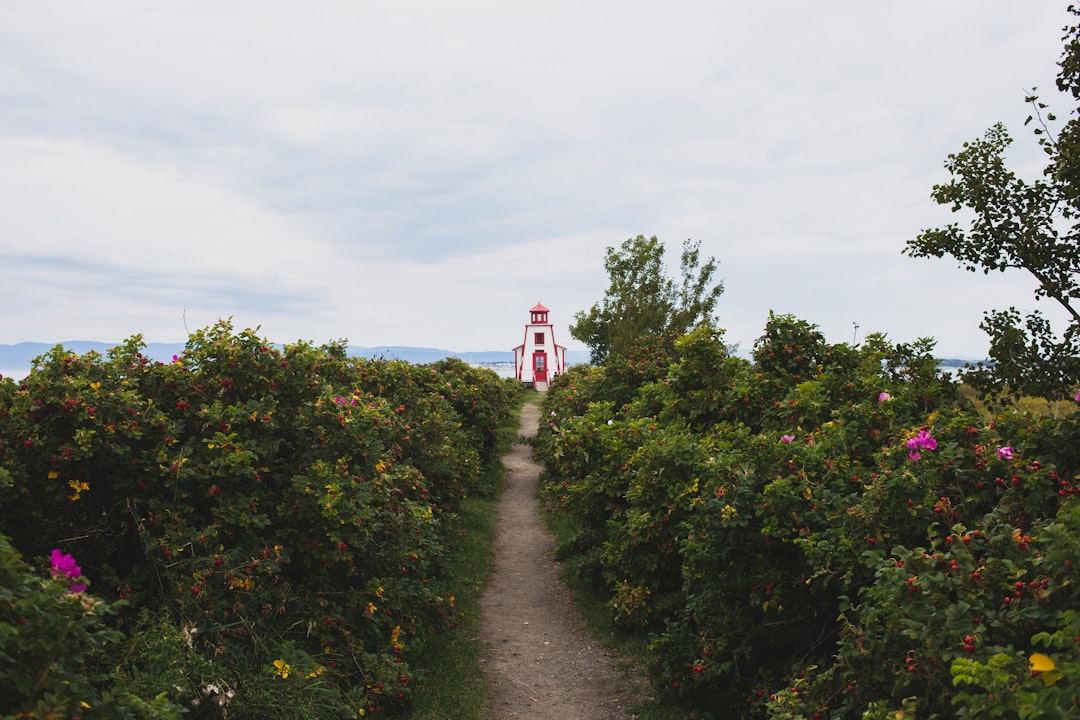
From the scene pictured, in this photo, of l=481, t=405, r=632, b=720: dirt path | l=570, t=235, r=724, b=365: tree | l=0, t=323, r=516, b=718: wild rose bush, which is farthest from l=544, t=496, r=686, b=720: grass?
l=570, t=235, r=724, b=365: tree

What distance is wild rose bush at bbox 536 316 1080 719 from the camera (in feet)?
9.52

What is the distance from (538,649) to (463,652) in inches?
28.8

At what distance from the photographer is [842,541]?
4.04 meters

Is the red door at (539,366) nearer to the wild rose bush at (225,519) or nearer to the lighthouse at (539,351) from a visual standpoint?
the lighthouse at (539,351)

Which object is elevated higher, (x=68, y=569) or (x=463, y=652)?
(x=68, y=569)

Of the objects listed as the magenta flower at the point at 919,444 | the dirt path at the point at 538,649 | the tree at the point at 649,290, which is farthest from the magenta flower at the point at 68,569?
the tree at the point at 649,290

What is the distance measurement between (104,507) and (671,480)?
4384 mm

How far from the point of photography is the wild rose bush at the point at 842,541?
2.90 metres

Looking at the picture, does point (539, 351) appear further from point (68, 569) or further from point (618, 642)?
point (68, 569)

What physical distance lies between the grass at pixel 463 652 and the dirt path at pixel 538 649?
11cm

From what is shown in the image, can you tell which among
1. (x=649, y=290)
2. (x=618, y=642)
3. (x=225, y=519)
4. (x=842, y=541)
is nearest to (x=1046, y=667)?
(x=842, y=541)

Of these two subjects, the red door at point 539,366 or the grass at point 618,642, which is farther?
the red door at point 539,366

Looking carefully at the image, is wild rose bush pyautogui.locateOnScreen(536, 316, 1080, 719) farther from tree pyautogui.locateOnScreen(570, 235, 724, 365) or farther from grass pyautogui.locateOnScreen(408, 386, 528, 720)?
tree pyautogui.locateOnScreen(570, 235, 724, 365)

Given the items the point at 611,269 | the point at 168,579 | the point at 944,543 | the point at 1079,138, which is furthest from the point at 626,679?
the point at 611,269
